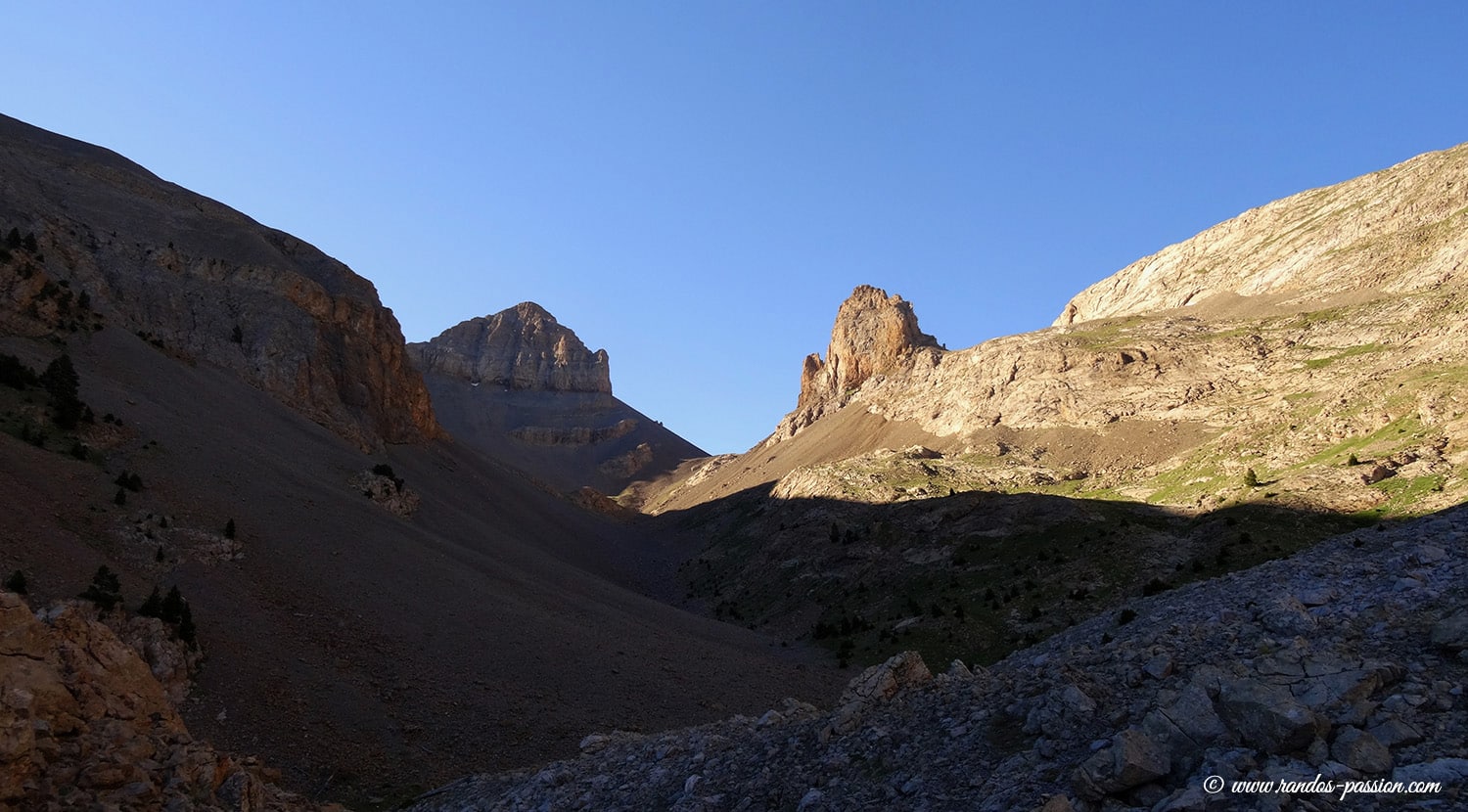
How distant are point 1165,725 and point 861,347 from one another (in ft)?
418

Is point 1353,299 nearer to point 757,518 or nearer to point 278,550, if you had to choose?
point 757,518

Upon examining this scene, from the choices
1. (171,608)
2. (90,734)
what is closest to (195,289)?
(171,608)

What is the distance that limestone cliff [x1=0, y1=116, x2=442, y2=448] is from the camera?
5309cm

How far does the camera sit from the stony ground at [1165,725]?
26.2ft

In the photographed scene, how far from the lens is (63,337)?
4622 cm

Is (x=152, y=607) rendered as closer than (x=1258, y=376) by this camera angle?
Yes

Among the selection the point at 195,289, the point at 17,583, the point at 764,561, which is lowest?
the point at 17,583

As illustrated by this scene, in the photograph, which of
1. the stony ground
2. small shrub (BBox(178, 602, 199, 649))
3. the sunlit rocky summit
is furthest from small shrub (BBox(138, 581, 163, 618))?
the stony ground

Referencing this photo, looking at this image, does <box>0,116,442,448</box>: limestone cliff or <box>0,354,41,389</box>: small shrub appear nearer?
<box>0,354,41,389</box>: small shrub

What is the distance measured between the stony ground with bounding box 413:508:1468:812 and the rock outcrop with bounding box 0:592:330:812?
577 centimetres

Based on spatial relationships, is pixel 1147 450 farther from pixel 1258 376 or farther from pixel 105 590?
pixel 105 590

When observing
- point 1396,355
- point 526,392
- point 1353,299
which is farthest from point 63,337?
point 526,392

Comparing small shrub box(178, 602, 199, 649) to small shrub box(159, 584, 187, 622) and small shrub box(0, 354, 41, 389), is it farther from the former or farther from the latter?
small shrub box(0, 354, 41, 389)

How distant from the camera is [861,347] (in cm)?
13438
